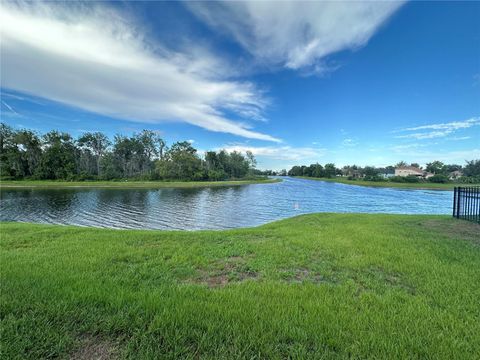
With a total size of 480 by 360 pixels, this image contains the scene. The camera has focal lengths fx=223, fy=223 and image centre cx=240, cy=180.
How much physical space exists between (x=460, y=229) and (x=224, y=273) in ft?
30.0

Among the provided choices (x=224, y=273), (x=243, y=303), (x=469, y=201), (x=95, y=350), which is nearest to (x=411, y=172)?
(x=469, y=201)

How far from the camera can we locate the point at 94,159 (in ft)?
262

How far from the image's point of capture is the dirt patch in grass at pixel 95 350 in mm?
2100

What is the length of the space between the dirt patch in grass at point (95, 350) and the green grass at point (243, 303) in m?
0.01

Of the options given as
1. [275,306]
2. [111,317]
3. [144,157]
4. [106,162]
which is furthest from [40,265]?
[144,157]

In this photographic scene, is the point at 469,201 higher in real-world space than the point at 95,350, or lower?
higher

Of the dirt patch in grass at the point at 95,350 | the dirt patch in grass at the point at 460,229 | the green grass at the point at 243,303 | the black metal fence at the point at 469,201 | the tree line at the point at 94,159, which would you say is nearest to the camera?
the dirt patch in grass at the point at 95,350

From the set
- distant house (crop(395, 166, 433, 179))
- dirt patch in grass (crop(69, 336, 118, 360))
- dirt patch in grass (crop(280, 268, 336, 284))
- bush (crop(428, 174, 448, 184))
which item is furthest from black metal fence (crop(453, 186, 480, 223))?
distant house (crop(395, 166, 433, 179))

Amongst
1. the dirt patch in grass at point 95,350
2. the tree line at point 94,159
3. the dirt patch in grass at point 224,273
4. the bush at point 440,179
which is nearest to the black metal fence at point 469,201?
the dirt patch in grass at point 224,273

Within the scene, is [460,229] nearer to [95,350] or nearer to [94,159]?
[95,350]

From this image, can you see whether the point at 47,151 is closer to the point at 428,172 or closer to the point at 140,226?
the point at 140,226

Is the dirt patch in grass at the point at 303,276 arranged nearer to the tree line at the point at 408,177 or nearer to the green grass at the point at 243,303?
the green grass at the point at 243,303

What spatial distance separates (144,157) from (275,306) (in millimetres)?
90511

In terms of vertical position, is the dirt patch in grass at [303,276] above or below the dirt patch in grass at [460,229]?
above
